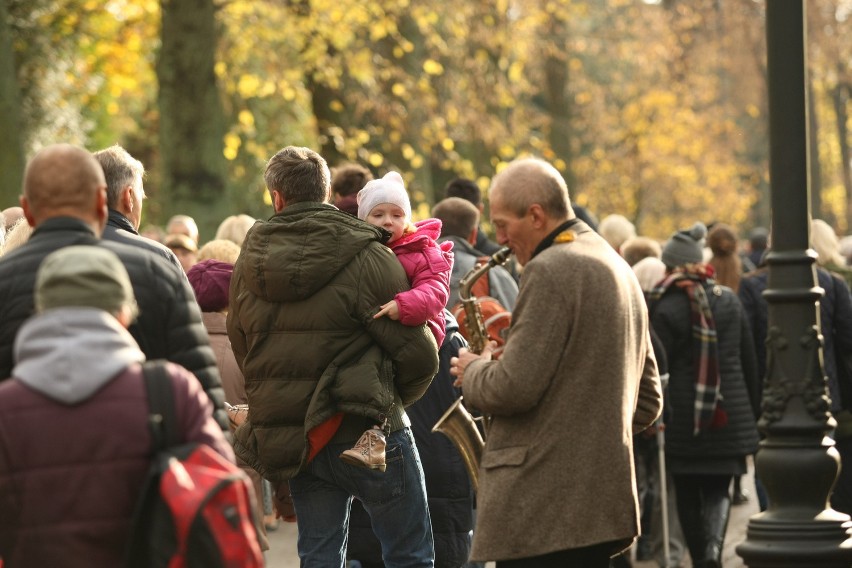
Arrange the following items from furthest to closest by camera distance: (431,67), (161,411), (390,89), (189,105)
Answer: (431,67) < (390,89) < (189,105) < (161,411)

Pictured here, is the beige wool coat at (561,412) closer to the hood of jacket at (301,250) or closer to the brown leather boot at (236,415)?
the hood of jacket at (301,250)

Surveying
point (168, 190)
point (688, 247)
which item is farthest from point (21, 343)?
point (168, 190)

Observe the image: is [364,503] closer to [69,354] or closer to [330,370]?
[330,370]

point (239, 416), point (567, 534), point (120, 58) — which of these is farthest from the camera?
point (120, 58)

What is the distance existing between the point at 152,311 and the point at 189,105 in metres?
11.6

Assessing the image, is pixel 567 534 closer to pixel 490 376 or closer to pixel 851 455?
pixel 490 376

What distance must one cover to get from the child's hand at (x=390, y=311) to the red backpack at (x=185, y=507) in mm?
2130

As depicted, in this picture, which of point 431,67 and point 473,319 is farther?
point 431,67

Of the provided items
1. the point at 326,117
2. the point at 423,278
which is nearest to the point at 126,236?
the point at 423,278

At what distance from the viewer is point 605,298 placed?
5602 millimetres

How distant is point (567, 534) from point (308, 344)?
53.9 inches

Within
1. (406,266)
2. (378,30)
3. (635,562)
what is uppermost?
(378,30)

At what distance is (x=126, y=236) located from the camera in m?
5.69

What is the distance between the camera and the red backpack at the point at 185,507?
414 cm
